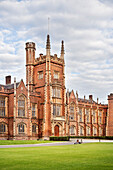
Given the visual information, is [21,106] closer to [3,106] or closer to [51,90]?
[3,106]

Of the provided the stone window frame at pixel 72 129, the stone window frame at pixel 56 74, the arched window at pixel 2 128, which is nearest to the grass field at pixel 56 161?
the arched window at pixel 2 128

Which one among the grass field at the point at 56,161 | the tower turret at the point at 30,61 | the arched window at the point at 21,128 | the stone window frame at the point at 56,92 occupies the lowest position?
the arched window at the point at 21,128

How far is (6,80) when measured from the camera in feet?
200

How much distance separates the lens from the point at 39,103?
59.3m

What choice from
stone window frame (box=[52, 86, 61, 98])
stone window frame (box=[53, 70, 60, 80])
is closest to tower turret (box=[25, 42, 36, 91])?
stone window frame (box=[53, 70, 60, 80])

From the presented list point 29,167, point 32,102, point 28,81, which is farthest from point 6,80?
point 29,167

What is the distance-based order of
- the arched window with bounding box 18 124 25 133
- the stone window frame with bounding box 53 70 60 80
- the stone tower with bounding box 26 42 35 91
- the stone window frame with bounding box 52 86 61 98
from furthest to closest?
1. the stone tower with bounding box 26 42 35 91
2. the stone window frame with bounding box 53 70 60 80
3. the stone window frame with bounding box 52 86 61 98
4. the arched window with bounding box 18 124 25 133

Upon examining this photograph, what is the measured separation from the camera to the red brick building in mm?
52594

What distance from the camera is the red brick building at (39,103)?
2071 inches

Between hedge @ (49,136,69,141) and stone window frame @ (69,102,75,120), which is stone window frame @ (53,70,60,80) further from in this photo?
hedge @ (49,136,69,141)

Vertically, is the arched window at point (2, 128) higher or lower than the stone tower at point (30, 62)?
lower

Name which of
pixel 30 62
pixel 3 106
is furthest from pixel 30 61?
pixel 3 106

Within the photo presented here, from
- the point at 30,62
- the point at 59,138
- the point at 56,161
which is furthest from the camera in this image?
the point at 30,62

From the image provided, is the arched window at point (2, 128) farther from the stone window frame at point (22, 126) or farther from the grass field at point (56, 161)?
the grass field at point (56, 161)
